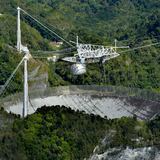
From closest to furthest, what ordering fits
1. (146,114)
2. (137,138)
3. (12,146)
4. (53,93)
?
(12,146) → (137,138) → (146,114) → (53,93)

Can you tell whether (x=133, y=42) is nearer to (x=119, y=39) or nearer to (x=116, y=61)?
(x=119, y=39)

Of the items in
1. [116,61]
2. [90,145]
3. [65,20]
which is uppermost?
[65,20]

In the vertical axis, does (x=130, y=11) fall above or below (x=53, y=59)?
above

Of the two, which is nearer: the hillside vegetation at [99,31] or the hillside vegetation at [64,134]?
the hillside vegetation at [64,134]

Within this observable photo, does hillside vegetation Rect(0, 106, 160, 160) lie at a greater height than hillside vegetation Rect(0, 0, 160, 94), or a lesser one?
lesser

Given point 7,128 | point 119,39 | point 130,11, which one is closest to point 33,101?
point 7,128

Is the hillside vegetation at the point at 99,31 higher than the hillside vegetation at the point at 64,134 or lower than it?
higher

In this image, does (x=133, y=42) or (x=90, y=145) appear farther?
(x=133, y=42)

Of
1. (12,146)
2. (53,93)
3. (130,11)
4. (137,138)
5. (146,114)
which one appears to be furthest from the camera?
(130,11)
